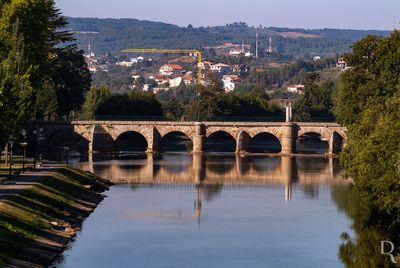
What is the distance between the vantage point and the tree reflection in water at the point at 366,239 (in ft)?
175

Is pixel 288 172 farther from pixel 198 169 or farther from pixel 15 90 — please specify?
pixel 15 90

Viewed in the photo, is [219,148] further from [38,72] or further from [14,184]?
[14,184]

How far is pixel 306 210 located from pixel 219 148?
244ft

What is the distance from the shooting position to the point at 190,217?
230 feet

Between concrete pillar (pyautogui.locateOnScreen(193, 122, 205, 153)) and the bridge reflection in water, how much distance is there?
3890 mm

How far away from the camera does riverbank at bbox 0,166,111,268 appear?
50.9m

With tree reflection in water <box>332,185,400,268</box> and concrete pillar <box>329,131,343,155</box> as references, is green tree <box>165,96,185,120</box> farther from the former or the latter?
tree reflection in water <box>332,185,400,268</box>

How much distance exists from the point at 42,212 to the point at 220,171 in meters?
44.2

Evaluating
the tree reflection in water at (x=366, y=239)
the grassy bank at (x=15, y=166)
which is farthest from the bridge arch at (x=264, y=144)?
the tree reflection in water at (x=366, y=239)

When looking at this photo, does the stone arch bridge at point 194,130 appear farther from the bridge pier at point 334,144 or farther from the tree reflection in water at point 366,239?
the tree reflection in water at point 366,239

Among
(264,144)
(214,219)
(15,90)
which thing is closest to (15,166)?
(15,90)

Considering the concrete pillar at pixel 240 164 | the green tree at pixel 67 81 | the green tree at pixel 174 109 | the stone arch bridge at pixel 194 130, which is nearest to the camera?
the concrete pillar at pixel 240 164

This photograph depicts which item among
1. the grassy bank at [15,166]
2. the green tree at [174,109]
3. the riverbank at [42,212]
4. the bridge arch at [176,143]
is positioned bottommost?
the bridge arch at [176,143]

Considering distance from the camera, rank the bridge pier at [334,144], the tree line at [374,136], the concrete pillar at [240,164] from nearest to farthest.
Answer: the tree line at [374,136] < the concrete pillar at [240,164] < the bridge pier at [334,144]
